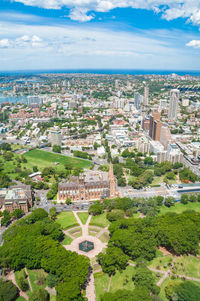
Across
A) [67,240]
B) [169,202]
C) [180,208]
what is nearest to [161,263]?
[67,240]

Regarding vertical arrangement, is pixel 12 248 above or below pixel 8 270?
above

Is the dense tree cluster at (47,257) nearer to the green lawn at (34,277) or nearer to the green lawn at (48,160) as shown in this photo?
the green lawn at (34,277)

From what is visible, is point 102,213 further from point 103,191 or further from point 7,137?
point 7,137

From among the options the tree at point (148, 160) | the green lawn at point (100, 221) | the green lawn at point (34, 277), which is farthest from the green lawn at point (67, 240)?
the tree at point (148, 160)

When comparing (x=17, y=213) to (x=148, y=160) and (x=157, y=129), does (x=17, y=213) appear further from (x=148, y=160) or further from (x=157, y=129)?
(x=157, y=129)

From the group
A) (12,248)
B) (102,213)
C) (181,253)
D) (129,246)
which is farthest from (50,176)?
(181,253)

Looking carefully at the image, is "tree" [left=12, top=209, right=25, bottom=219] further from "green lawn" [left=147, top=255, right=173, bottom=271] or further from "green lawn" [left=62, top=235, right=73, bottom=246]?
"green lawn" [left=147, top=255, right=173, bottom=271]

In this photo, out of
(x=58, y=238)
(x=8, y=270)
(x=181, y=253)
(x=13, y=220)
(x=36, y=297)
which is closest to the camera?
(x=36, y=297)
